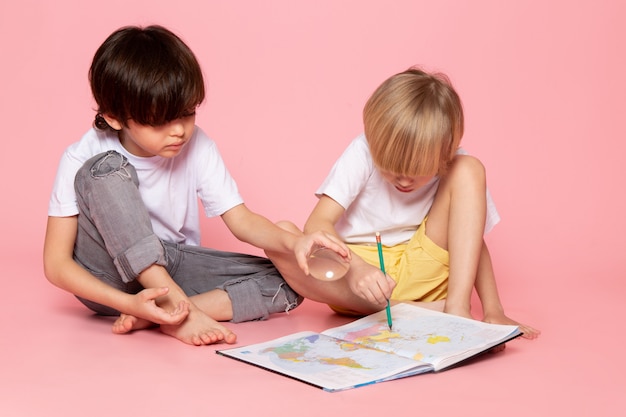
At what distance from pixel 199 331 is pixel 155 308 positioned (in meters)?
0.10

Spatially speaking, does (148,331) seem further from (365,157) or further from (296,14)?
(296,14)

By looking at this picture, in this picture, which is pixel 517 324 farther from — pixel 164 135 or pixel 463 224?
pixel 164 135

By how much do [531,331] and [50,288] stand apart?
4.00 feet

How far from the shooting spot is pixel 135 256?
1782 mm

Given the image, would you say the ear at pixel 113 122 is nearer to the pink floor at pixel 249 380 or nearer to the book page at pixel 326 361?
the pink floor at pixel 249 380

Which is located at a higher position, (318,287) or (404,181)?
(404,181)

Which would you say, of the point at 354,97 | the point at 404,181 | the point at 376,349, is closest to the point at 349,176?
the point at 404,181

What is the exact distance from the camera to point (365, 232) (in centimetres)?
206

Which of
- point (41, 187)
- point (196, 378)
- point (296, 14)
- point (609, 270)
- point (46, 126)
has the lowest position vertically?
point (196, 378)

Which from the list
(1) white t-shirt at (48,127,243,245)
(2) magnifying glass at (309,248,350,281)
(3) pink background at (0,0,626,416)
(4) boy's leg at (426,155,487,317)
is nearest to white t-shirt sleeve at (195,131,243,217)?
(1) white t-shirt at (48,127,243,245)

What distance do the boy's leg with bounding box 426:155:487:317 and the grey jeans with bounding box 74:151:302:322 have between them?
39 centimetres

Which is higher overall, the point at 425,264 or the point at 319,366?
the point at 425,264

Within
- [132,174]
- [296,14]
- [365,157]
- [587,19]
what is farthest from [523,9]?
[132,174]

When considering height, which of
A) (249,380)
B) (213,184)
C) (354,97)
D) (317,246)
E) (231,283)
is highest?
(354,97)
